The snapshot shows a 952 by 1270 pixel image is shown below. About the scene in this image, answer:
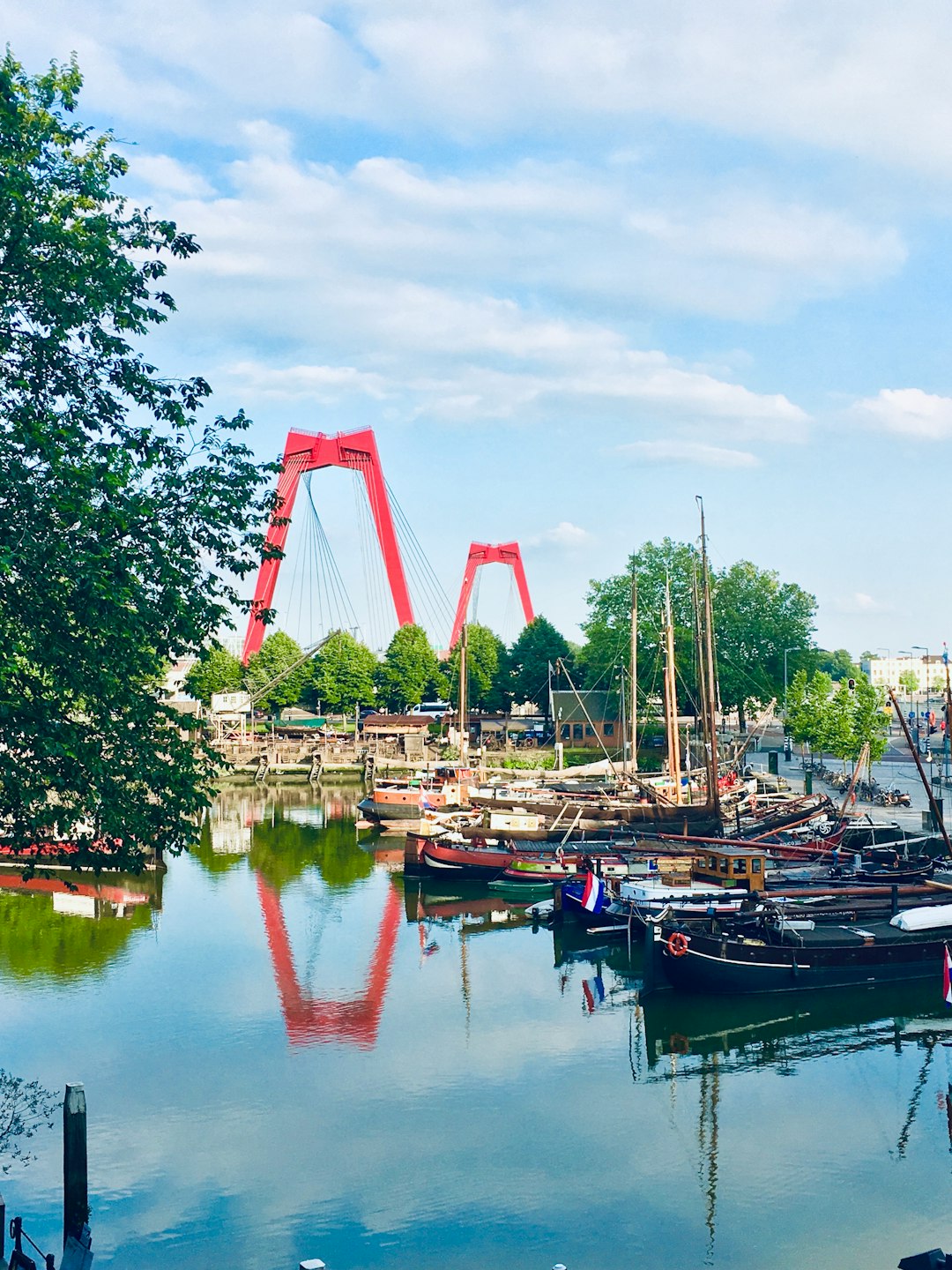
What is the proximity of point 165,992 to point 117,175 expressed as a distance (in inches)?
750

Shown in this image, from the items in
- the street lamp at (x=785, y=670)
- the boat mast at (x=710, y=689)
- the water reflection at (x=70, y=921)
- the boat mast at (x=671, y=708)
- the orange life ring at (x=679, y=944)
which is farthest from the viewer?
the street lamp at (x=785, y=670)

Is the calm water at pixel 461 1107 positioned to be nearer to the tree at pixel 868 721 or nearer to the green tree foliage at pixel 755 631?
the tree at pixel 868 721

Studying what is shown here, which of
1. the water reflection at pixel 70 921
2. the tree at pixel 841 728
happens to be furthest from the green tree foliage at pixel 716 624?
the water reflection at pixel 70 921

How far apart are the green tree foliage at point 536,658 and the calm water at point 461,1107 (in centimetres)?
5713

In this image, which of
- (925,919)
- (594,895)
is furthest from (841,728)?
(594,895)

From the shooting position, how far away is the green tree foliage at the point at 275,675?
293 feet

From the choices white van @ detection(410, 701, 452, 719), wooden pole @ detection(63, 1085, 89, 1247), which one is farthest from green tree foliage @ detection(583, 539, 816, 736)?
wooden pole @ detection(63, 1085, 89, 1247)

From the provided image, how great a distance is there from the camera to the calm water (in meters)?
15.4

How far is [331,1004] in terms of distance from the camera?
85.3 feet

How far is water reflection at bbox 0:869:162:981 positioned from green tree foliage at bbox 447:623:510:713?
50451mm

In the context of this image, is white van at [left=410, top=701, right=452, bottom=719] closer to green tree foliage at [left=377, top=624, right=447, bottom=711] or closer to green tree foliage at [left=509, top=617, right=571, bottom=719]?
A: green tree foliage at [left=377, top=624, right=447, bottom=711]

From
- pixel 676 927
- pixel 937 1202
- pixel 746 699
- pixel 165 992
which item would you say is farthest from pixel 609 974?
pixel 746 699

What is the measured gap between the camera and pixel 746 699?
75.9 meters

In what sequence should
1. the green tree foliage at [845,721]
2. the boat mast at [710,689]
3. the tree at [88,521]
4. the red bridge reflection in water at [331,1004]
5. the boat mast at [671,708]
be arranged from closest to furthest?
1. the tree at [88,521]
2. the red bridge reflection in water at [331,1004]
3. the boat mast at [710,689]
4. the boat mast at [671,708]
5. the green tree foliage at [845,721]
